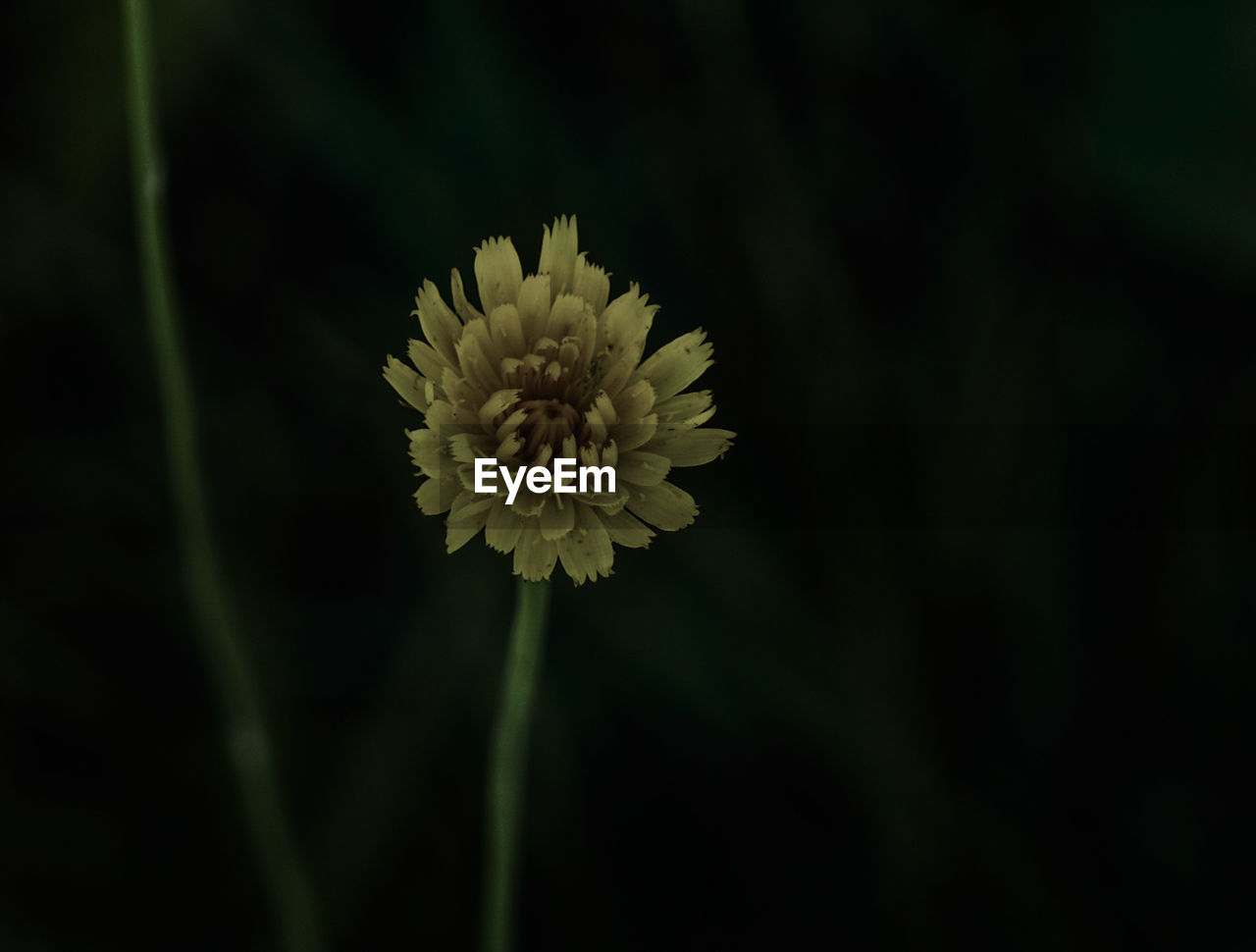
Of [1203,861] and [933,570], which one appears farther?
[933,570]

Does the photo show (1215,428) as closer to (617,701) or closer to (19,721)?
(617,701)

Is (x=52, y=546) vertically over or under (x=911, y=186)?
under

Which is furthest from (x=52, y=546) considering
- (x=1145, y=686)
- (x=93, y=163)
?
(x=1145, y=686)

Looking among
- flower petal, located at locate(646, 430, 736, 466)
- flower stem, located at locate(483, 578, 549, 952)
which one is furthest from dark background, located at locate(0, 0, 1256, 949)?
flower petal, located at locate(646, 430, 736, 466)

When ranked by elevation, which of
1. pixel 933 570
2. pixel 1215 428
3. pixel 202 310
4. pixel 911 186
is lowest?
pixel 933 570

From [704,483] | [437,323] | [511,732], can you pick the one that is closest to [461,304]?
[437,323]

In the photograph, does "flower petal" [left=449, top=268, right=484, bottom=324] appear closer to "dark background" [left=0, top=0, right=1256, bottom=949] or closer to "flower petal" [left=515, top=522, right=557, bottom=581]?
"flower petal" [left=515, top=522, right=557, bottom=581]

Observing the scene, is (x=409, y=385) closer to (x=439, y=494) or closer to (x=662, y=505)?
(x=439, y=494)
